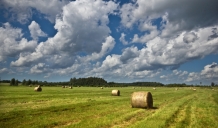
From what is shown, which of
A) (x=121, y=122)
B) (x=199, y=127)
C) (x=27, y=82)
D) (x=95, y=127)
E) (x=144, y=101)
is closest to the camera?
(x=95, y=127)

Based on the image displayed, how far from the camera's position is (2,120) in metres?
13.8

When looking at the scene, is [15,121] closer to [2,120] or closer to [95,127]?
[2,120]

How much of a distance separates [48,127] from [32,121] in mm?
2124

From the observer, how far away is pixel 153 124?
13148mm

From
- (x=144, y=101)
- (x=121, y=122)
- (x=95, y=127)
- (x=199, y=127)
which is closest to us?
(x=95, y=127)

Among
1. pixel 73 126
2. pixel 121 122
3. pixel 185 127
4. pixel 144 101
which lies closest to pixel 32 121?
pixel 73 126

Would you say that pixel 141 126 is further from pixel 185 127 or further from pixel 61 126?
pixel 61 126

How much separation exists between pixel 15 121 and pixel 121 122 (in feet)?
24.1

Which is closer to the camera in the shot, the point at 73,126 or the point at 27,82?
the point at 73,126

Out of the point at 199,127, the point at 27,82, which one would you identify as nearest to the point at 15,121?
the point at 199,127

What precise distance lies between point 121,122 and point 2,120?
834cm

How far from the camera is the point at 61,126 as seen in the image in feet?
41.0

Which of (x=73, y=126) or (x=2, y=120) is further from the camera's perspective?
(x=2, y=120)

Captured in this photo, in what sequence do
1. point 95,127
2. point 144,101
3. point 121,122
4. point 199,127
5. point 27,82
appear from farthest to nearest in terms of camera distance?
point 27,82, point 144,101, point 121,122, point 199,127, point 95,127
